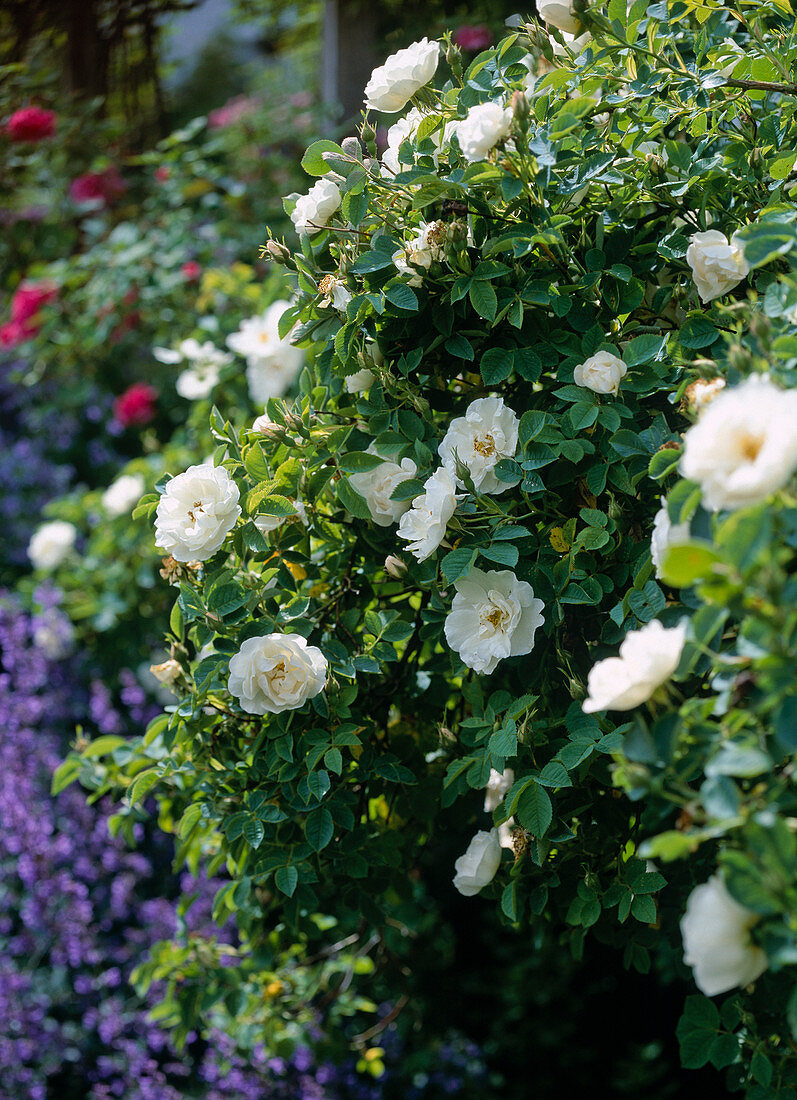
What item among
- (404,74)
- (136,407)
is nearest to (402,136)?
(404,74)

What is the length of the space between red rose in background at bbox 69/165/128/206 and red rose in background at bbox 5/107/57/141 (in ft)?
0.91

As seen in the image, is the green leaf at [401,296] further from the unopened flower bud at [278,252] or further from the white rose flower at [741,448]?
the white rose flower at [741,448]

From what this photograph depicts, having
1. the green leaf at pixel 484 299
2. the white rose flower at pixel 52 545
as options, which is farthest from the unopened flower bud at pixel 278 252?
the white rose flower at pixel 52 545

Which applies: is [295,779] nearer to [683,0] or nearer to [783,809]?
[783,809]

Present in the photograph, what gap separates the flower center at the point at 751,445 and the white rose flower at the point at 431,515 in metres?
0.38

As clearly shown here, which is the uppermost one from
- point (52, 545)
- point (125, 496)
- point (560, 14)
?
point (560, 14)

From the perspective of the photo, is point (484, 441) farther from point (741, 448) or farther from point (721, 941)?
point (721, 941)

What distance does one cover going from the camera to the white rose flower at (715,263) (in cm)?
106

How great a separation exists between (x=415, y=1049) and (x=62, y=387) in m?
2.46

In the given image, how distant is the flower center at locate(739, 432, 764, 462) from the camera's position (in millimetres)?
680

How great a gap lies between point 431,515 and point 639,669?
0.34 meters

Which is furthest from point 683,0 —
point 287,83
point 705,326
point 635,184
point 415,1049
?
point 287,83

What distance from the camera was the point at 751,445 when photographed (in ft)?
2.24

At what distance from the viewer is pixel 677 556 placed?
66 centimetres
